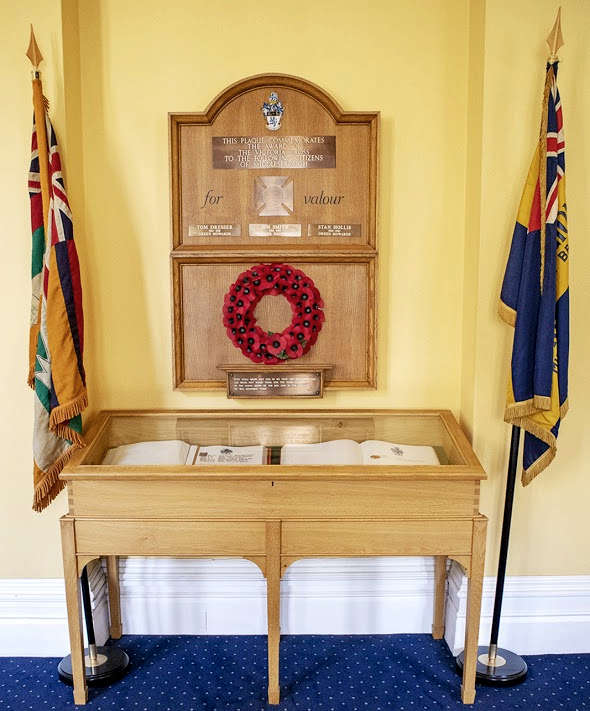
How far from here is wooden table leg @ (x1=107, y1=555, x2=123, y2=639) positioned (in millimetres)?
2879

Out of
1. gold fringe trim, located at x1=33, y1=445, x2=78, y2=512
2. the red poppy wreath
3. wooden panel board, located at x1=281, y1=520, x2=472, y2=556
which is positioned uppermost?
the red poppy wreath

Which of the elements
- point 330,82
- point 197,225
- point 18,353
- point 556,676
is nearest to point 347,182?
point 330,82

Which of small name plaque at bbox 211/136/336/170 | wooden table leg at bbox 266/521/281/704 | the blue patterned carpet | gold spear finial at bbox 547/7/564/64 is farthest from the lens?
small name plaque at bbox 211/136/336/170

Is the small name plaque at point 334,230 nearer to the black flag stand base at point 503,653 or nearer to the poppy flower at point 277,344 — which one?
the poppy flower at point 277,344

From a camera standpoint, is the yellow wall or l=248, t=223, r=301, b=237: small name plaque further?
l=248, t=223, r=301, b=237: small name plaque

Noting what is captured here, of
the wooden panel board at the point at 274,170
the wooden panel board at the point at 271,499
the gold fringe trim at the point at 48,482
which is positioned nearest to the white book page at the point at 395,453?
the wooden panel board at the point at 271,499

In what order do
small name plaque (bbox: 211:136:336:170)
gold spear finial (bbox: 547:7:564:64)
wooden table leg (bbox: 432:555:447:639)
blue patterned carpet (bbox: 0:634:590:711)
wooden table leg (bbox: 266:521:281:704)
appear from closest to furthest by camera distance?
gold spear finial (bbox: 547:7:564:64) → wooden table leg (bbox: 266:521:281:704) → blue patterned carpet (bbox: 0:634:590:711) → small name plaque (bbox: 211:136:336:170) → wooden table leg (bbox: 432:555:447:639)

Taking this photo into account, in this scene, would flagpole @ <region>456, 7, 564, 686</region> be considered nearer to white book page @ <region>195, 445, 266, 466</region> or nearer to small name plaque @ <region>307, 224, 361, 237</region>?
small name plaque @ <region>307, 224, 361, 237</region>

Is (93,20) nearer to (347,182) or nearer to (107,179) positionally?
(107,179)

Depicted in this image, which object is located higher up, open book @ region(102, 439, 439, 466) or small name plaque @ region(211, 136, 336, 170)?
small name plaque @ region(211, 136, 336, 170)

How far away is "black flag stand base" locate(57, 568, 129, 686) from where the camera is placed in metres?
2.61

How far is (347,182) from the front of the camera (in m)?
2.73

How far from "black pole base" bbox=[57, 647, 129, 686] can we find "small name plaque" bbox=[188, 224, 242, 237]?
5.68 feet

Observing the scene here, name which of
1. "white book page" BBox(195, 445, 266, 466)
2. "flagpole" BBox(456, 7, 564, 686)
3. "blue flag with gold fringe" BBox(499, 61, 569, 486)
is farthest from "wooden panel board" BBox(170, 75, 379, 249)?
"white book page" BBox(195, 445, 266, 466)
